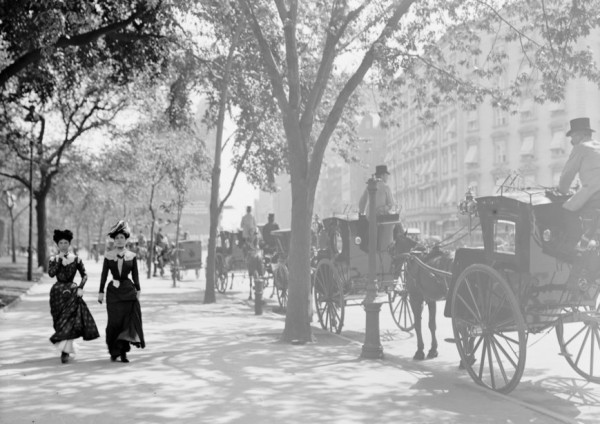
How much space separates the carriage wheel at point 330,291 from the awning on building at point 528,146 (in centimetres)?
4945

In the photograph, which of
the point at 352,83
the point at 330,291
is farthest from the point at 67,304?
the point at 352,83

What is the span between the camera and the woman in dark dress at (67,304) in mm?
9539

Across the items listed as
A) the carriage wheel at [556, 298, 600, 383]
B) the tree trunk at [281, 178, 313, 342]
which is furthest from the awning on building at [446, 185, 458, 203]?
the carriage wheel at [556, 298, 600, 383]

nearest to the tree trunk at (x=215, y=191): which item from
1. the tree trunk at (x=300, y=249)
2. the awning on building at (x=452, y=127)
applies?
the tree trunk at (x=300, y=249)

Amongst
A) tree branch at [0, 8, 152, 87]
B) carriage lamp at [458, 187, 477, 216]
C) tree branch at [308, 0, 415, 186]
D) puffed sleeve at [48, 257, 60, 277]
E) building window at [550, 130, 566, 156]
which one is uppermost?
building window at [550, 130, 566, 156]

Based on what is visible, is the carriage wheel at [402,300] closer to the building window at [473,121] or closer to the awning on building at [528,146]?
the awning on building at [528,146]

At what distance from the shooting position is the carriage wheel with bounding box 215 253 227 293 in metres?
23.0

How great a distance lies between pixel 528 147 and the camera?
5825cm

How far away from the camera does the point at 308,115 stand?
11.9 metres

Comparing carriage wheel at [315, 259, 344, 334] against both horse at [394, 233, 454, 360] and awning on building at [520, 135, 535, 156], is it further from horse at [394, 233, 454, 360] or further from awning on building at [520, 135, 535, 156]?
awning on building at [520, 135, 535, 156]

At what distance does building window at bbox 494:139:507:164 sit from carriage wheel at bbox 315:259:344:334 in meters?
52.4

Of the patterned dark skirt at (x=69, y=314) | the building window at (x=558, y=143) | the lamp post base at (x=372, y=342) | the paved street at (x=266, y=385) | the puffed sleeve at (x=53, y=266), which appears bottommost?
the paved street at (x=266, y=385)

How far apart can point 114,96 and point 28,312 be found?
58.4 feet

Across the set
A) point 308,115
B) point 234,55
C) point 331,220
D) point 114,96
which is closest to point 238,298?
point 234,55
